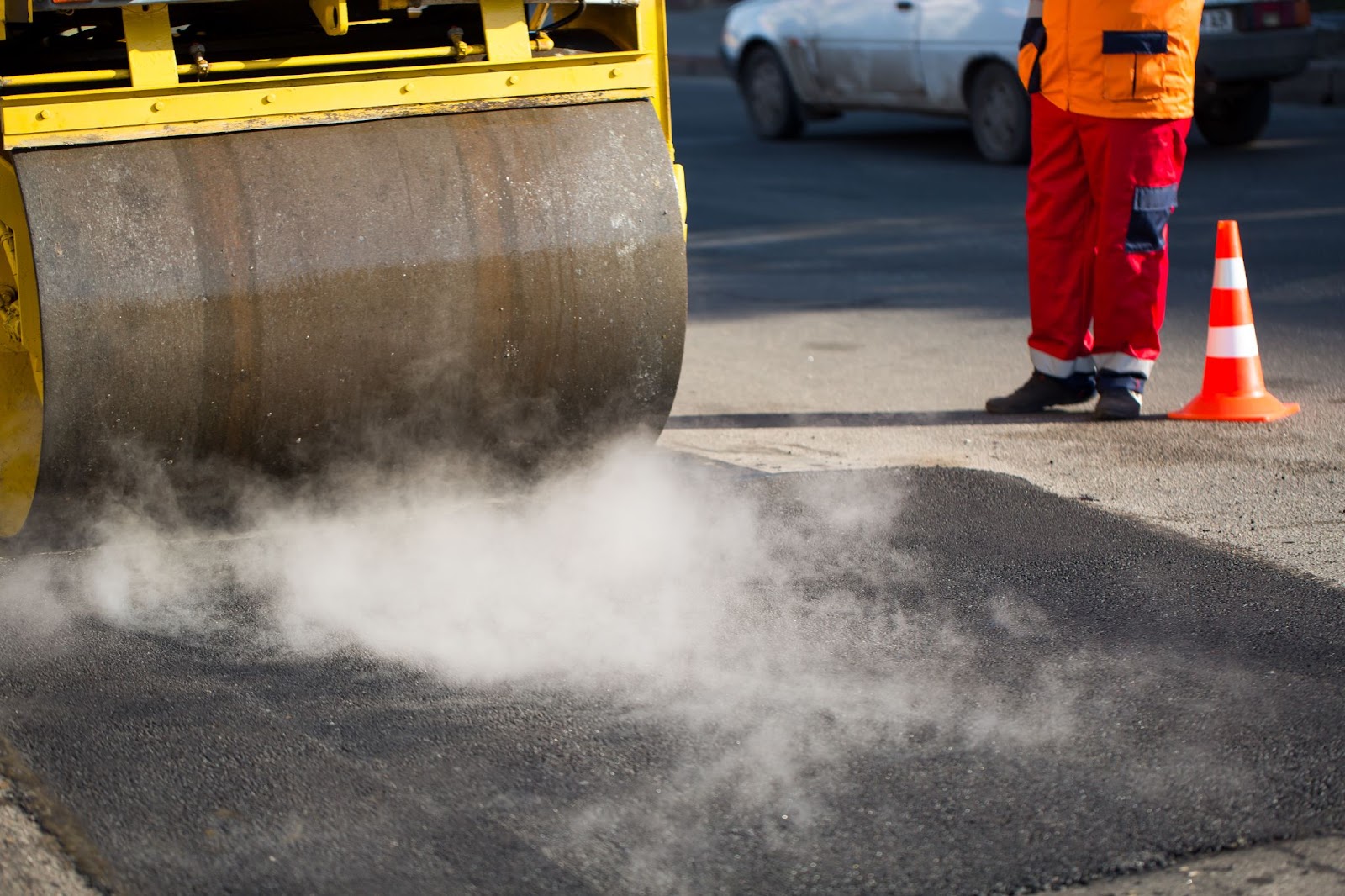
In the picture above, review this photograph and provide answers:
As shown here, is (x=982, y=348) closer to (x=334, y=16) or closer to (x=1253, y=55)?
(x=334, y=16)

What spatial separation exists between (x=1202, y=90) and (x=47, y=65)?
30.2ft

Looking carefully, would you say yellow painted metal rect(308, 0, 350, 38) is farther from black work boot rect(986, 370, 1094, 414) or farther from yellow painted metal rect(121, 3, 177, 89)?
black work boot rect(986, 370, 1094, 414)

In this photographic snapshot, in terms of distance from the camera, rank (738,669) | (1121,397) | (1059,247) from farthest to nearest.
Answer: (1059,247) → (1121,397) → (738,669)

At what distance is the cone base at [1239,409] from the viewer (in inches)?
226

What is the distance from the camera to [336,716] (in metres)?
3.44

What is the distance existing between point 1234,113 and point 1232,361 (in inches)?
273

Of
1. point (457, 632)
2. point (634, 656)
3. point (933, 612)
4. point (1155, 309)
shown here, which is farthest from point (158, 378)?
point (1155, 309)

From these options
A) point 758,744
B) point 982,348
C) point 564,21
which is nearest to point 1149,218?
point 982,348

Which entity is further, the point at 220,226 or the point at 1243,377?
the point at 1243,377

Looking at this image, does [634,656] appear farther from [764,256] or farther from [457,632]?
[764,256]

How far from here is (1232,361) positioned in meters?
5.78

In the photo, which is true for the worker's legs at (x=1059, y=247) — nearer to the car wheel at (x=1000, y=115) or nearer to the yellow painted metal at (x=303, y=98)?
the yellow painted metal at (x=303, y=98)

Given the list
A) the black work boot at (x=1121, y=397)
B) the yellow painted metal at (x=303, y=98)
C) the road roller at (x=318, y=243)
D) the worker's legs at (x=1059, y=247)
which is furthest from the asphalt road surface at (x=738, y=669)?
the yellow painted metal at (x=303, y=98)

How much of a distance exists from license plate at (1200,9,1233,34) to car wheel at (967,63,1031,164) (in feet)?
3.91
